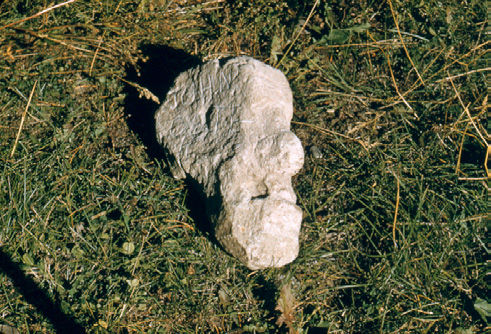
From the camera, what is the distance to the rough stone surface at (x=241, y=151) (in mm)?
2654

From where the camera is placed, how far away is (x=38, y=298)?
3.00m

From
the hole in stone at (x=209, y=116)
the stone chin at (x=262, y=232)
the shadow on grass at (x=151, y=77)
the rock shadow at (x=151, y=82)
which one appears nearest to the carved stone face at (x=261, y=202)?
the stone chin at (x=262, y=232)

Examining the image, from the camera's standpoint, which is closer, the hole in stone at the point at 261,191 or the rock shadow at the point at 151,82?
the hole in stone at the point at 261,191

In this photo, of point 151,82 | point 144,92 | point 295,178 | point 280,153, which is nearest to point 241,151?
point 280,153

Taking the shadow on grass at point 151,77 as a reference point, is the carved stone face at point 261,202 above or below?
below

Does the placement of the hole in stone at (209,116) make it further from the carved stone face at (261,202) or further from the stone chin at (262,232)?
the stone chin at (262,232)

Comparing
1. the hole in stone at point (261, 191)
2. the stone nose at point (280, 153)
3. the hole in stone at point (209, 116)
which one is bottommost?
the hole in stone at point (261, 191)

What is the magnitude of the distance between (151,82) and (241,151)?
3.95 feet

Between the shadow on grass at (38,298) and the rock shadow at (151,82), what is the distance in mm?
1321

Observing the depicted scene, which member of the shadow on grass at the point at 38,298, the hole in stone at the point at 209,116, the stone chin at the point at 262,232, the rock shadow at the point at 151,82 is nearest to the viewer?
the stone chin at the point at 262,232

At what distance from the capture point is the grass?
9.82 ft

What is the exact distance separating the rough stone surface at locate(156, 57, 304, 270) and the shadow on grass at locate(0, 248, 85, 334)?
1.32 m

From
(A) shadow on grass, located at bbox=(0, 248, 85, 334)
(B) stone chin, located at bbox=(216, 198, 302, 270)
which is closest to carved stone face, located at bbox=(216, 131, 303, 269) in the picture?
(B) stone chin, located at bbox=(216, 198, 302, 270)

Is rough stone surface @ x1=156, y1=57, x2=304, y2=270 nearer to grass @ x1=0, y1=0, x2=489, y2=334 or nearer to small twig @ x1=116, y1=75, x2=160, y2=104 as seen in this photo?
small twig @ x1=116, y1=75, x2=160, y2=104
